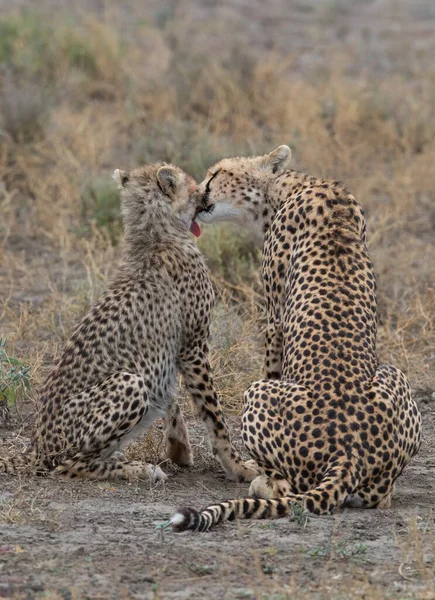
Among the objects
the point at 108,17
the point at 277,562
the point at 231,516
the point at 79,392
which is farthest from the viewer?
the point at 108,17

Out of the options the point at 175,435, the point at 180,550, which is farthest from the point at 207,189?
the point at 180,550

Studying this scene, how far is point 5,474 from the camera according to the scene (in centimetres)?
553

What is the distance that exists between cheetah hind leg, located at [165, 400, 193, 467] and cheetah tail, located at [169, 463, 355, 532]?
1.09 m

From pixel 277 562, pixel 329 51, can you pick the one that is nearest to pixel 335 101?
pixel 329 51

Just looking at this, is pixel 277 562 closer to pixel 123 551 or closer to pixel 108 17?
pixel 123 551

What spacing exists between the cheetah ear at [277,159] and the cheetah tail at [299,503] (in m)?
1.98

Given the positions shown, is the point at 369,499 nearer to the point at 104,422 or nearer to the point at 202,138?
the point at 104,422

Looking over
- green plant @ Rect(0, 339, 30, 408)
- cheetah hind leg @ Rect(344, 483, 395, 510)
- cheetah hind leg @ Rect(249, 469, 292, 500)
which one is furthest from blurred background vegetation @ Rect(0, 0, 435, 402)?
cheetah hind leg @ Rect(344, 483, 395, 510)

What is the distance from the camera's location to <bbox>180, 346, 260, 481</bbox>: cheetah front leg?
19.1 feet

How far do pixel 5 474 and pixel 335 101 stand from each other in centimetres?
713

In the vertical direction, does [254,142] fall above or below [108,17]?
below

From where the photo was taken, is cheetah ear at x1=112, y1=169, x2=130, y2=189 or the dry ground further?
cheetah ear at x1=112, y1=169, x2=130, y2=189

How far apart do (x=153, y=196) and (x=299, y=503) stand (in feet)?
6.17

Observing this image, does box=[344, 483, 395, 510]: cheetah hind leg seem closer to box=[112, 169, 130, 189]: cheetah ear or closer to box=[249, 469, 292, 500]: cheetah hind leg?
box=[249, 469, 292, 500]: cheetah hind leg
